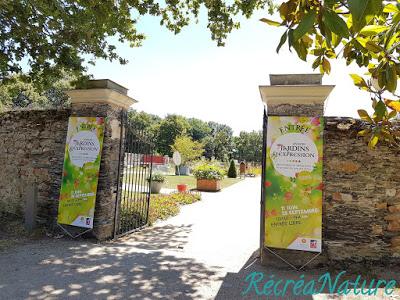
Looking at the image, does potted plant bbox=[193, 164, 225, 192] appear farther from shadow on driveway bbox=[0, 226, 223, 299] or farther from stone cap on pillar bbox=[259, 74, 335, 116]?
stone cap on pillar bbox=[259, 74, 335, 116]

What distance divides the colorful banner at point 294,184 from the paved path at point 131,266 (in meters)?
0.97

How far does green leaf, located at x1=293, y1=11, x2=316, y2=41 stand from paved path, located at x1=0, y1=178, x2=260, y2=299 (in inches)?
148

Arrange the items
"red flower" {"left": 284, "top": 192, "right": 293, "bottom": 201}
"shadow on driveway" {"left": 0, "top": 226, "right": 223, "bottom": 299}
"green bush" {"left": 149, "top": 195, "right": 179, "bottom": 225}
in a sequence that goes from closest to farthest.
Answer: "shadow on driveway" {"left": 0, "top": 226, "right": 223, "bottom": 299} → "red flower" {"left": 284, "top": 192, "right": 293, "bottom": 201} → "green bush" {"left": 149, "top": 195, "right": 179, "bottom": 225}

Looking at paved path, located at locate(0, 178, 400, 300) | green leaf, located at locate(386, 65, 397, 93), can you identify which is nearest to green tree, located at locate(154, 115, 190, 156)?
paved path, located at locate(0, 178, 400, 300)

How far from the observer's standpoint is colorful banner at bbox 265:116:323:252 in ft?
17.4

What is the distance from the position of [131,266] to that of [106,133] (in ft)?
9.05

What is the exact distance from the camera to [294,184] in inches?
213

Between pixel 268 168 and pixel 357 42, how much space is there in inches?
157

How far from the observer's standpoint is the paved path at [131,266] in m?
4.20

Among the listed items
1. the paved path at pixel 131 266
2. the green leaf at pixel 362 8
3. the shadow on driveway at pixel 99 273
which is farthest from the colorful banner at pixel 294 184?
the green leaf at pixel 362 8

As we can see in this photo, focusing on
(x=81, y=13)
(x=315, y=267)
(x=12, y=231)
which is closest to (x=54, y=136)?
(x=12, y=231)

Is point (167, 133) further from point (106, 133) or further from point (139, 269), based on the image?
point (139, 269)

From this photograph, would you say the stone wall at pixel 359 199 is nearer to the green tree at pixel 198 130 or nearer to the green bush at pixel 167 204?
the green bush at pixel 167 204

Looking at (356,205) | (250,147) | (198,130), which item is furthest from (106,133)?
(198,130)
